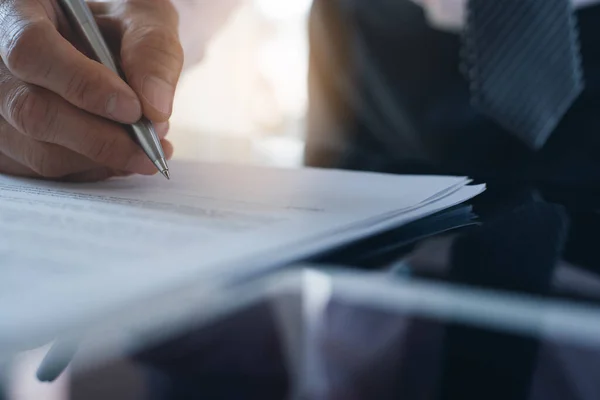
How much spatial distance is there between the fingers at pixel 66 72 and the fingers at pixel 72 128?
0.02m

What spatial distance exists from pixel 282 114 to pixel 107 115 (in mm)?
1082

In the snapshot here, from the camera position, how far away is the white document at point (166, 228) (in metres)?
0.15

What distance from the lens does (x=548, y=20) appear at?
1.59 ft

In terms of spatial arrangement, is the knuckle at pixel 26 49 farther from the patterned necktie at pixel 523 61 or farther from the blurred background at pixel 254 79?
the blurred background at pixel 254 79

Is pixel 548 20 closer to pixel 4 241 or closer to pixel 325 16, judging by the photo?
pixel 325 16

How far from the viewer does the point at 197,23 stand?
0.77 m

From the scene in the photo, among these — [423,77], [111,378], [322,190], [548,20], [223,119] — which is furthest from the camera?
[223,119]

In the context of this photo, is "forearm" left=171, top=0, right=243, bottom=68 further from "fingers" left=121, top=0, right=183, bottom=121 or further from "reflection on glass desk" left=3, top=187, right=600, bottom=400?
"reflection on glass desk" left=3, top=187, right=600, bottom=400

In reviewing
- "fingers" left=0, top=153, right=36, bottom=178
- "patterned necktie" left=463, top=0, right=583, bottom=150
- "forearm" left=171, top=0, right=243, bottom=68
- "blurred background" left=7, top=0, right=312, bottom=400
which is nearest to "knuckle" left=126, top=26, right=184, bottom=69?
"fingers" left=0, top=153, right=36, bottom=178

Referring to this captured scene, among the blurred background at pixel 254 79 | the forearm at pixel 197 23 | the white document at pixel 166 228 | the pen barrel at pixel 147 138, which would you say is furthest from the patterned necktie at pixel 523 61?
the blurred background at pixel 254 79

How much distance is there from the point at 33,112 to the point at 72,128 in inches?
1.1

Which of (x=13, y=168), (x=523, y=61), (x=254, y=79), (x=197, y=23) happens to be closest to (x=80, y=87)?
(x=13, y=168)

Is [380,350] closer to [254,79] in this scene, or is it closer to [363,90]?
[363,90]

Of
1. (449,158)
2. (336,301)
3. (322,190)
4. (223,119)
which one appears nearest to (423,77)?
(449,158)
